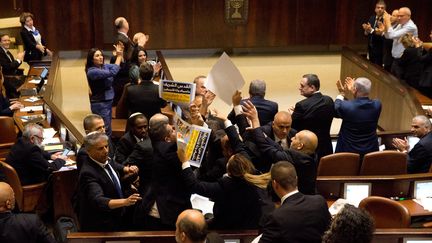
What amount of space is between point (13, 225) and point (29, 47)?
7687 mm

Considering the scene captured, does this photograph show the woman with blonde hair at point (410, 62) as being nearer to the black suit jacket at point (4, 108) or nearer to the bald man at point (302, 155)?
the bald man at point (302, 155)

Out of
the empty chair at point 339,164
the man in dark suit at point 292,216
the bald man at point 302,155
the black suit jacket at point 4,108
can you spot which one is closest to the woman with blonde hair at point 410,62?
the empty chair at point 339,164

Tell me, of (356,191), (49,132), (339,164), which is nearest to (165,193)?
(356,191)

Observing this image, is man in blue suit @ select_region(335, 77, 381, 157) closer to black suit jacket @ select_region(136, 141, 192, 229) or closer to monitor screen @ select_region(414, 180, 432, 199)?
monitor screen @ select_region(414, 180, 432, 199)

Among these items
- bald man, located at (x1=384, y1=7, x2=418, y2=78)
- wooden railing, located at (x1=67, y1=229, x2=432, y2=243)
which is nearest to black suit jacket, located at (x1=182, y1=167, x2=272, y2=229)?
wooden railing, located at (x1=67, y1=229, x2=432, y2=243)

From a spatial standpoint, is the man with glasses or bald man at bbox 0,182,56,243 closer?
bald man at bbox 0,182,56,243

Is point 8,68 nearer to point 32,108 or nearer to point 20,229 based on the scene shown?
point 32,108

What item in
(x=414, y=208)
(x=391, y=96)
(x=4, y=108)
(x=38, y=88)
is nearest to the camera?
(x=414, y=208)

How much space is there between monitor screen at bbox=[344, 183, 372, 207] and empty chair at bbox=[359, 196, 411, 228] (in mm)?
552

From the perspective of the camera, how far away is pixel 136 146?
19.1ft

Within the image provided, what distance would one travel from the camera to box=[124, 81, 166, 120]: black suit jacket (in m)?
7.71

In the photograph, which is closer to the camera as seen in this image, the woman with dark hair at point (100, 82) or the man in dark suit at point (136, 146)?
the man in dark suit at point (136, 146)

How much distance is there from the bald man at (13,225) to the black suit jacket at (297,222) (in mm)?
1667

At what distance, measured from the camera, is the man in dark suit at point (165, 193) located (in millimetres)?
4953
